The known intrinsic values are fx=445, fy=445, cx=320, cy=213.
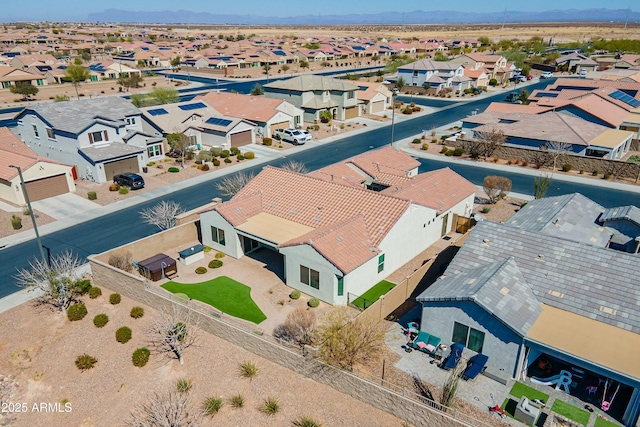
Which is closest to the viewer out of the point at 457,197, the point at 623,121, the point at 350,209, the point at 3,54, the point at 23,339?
the point at 23,339

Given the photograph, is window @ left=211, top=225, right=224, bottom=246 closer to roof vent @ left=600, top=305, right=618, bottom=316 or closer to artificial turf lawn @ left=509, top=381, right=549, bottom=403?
artificial turf lawn @ left=509, top=381, right=549, bottom=403

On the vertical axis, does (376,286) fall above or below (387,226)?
below

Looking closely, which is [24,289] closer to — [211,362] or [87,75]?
[211,362]

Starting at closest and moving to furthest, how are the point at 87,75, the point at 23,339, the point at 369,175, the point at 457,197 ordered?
the point at 23,339
the point at 457,197
the point at 369,175
the point at 87,75

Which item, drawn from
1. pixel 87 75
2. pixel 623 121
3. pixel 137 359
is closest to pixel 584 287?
pixel 137 359

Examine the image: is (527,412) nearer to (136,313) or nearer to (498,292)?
(498,292)

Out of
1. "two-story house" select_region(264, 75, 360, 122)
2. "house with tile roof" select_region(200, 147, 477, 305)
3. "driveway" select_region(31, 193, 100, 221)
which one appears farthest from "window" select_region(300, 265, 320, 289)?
"two-story house" select_region(264, 75, 360, 122)
